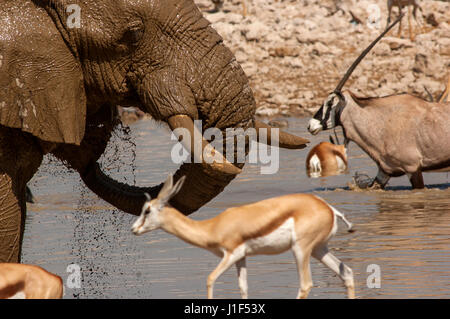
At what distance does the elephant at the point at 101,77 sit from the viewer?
5590 mm

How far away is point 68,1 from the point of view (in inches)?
223

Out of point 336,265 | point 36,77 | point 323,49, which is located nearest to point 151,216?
point 336,265

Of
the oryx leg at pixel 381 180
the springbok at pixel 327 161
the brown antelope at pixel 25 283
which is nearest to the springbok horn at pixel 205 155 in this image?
the brown antelope at pixel 25 283

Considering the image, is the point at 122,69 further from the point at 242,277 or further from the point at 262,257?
the point at 262,257

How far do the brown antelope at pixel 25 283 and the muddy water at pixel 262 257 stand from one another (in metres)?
1.38

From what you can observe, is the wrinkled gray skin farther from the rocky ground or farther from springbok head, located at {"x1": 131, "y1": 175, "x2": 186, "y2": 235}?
the rocky ground

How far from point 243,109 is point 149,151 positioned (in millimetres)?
11105

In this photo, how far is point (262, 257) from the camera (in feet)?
24.7

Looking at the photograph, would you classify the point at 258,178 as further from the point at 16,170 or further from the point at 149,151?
the point at 16,170

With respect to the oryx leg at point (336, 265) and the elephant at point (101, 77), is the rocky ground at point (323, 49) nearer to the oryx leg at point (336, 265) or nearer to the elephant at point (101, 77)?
the elephant at point (101, 77)

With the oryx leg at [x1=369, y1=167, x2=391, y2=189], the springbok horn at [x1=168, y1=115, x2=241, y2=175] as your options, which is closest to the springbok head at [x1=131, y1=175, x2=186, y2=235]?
the springbok horn at [x1=168, y1=115, x2=241, y2=175]

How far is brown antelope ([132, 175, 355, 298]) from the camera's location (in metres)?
4.67

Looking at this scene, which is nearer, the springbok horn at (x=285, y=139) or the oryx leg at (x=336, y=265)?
the oryx leg at (x=336, y=265)
